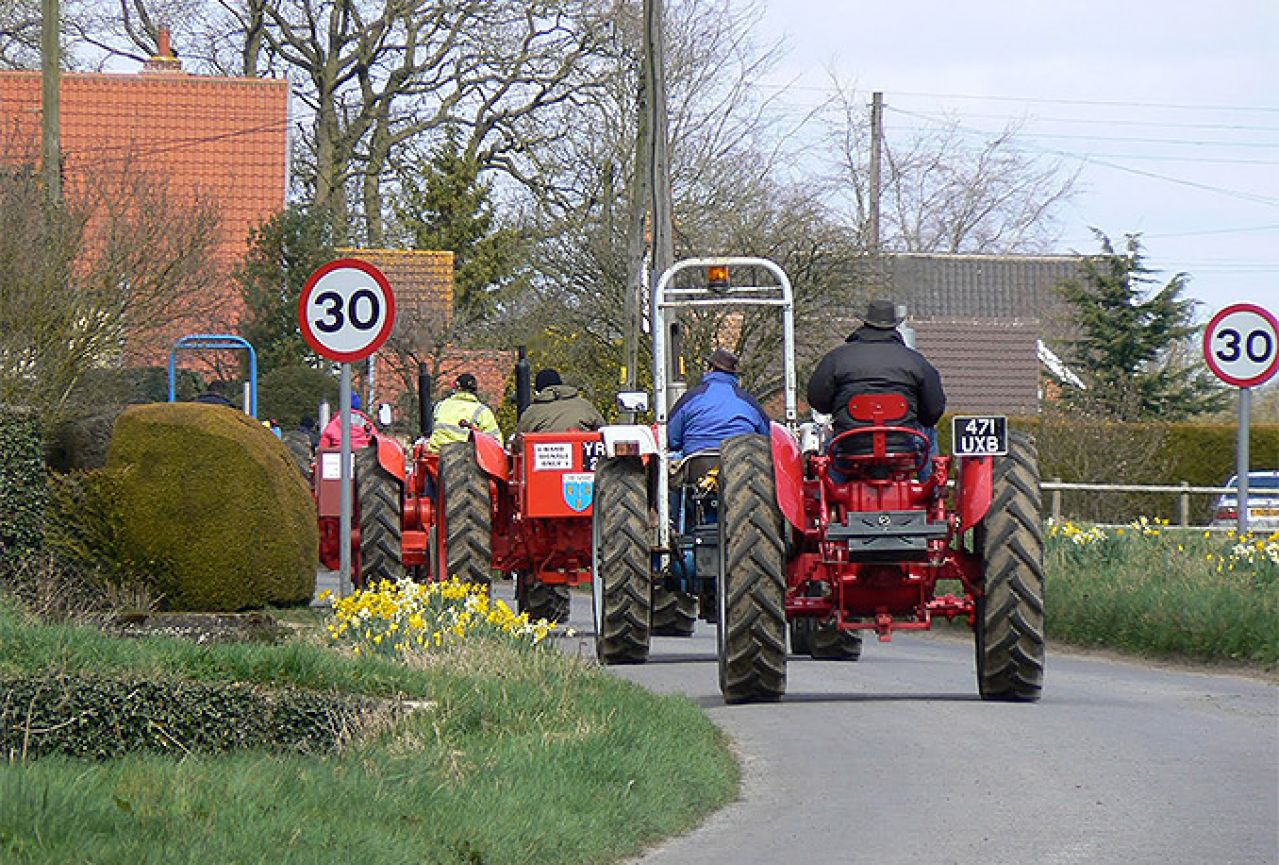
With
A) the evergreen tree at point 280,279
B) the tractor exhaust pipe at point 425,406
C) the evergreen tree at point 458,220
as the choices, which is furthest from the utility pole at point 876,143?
the tractor exhaust pipe at point 425,406

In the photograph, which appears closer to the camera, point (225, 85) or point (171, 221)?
point (171, 221)

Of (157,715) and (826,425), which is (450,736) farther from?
(826,425)

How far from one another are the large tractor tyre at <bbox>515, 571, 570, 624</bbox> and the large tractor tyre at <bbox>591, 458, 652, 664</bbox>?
3.74 meters

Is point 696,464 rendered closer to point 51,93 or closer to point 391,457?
point 391,457

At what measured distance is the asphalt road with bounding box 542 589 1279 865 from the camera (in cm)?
847

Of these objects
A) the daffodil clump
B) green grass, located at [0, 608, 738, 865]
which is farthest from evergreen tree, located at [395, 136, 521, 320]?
green grass, located at [0, 608, 738, 865]

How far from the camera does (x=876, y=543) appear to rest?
12.2 metres

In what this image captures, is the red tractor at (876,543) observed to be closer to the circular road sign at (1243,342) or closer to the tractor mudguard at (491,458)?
the tractor mudguard at (491,458)

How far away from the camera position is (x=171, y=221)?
26.3m

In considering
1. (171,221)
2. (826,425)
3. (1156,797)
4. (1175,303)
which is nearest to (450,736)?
(1156,797)

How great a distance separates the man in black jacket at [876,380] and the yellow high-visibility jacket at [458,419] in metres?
6.89

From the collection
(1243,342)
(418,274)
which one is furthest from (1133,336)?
(1243,342)

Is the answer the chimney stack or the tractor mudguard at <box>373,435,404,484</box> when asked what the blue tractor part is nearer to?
the tractor mudguard at <box>373,435,404,484</box>

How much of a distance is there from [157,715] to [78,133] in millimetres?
41011
